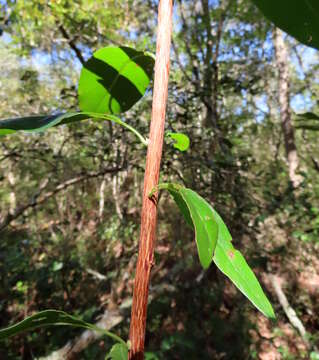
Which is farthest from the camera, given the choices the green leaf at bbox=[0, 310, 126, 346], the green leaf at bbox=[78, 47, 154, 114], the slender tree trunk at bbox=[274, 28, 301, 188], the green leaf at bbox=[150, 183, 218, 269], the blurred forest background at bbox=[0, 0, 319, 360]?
the slender tree trunk at bbox=[274, 28, 301, 188]

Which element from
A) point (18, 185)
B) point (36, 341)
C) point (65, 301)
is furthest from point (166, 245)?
point (18, 185)

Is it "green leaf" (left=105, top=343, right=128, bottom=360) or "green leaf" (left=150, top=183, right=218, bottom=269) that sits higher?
"green leaf" (left=150, top=183, right=218, bottom=269)

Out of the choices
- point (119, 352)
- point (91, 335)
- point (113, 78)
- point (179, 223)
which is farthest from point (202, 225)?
point (179, 223)

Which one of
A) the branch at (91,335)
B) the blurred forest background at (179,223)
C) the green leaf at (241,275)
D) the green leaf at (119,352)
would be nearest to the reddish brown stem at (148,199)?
the green leaf at (119,352)

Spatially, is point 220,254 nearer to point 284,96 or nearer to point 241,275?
point 241,275

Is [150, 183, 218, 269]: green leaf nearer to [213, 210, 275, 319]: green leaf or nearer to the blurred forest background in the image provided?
[213, 210, 275, 319]: green leaf

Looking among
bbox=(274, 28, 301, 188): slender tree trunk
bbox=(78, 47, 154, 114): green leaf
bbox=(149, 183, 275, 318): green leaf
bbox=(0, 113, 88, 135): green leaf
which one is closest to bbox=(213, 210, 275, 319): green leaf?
bbox=(149, 183, 275, 318): green leaf
